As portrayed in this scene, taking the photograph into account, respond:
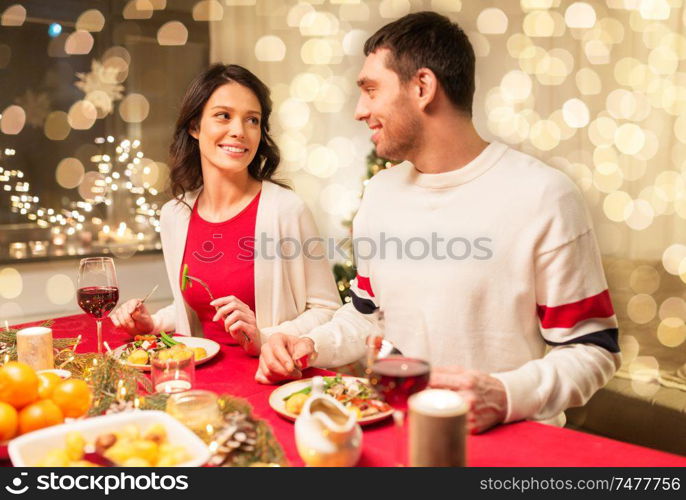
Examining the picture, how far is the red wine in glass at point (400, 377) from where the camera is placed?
881 millimetres

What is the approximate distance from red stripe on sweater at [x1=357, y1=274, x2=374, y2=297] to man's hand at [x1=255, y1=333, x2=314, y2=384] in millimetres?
359

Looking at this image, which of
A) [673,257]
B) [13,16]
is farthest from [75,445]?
[13,16]

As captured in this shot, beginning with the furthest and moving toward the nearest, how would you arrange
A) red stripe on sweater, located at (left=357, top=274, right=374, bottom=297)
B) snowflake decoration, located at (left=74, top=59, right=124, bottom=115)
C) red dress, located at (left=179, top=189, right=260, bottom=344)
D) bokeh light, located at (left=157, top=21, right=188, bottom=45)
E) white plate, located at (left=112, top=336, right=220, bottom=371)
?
bokeh light, located at (left=157, top=21, right=188, bottom=45), snowflake decoration, located at (left=74, top=59, right=124, bottom=115), red dress, located at (left=179, top=189, right=260, bottom=344), red stripe on sweater, located at (left=357, top=274, right=374, bottom=297), white plate, located at (left=112, top=336, right=220, bottom=371)

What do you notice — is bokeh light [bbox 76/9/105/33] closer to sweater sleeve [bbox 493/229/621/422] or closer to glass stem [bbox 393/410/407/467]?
sweater sleeve [bbox 493/229/621/422]

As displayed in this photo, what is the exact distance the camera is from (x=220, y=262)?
2.17 metres

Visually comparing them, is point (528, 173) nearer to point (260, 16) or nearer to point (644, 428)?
point (644, 428)

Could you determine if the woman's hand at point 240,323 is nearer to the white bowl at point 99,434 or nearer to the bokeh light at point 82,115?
the white bowl at point 99,434

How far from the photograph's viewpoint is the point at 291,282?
2.19 meters

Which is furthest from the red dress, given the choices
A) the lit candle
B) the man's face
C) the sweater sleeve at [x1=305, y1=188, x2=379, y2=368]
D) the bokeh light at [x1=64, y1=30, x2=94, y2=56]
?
the bokeh light at [x1=64, y1=30, x2=94, y2=56]

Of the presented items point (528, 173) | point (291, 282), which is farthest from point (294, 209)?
point (528, 173)

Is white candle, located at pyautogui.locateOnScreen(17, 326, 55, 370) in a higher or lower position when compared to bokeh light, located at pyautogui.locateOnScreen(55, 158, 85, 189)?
lower

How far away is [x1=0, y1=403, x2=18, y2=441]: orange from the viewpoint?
0.94 meters

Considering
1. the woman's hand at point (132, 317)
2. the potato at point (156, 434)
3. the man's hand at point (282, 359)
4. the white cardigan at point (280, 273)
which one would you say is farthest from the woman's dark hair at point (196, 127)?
the potato at point (156, 434)

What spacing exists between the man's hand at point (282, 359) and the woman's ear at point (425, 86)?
0.69 meters
